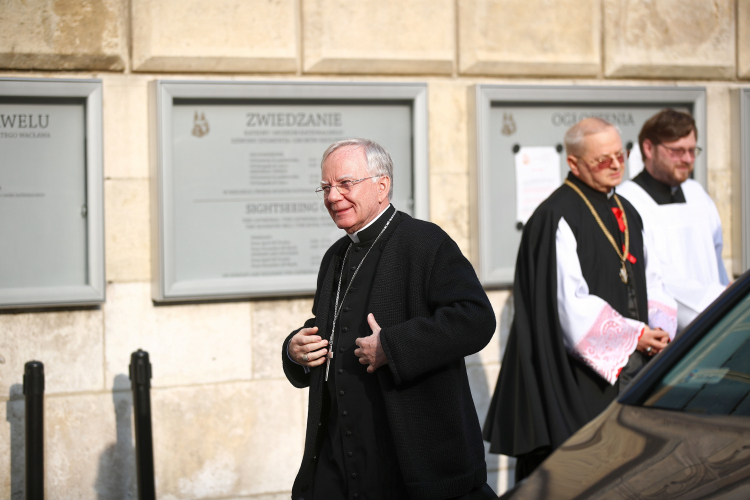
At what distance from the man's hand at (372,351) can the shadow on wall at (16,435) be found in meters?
2.84

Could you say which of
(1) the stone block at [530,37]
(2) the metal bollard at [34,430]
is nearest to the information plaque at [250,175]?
(1) the stone block at [530,37]

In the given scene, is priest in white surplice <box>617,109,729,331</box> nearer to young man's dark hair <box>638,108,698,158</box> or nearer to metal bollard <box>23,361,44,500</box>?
young man's dark hair <box>638,108,698,158</box>

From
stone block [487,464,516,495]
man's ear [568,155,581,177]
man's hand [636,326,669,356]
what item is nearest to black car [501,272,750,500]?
man's hand [636,326,669,356]

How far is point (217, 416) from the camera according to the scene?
484 centimetres

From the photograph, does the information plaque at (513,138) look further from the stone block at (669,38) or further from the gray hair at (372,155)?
the gray hair at (372,155)

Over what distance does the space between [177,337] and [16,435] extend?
101cm

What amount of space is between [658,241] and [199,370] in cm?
266

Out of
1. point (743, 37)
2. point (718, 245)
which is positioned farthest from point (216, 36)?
point (743, 37)

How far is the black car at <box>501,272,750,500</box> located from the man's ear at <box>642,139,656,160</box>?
2087 mm

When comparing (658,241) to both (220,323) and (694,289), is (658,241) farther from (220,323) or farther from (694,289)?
(220,323)

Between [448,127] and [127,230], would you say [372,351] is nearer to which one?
[127,230]

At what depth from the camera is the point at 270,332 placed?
4.93 meters

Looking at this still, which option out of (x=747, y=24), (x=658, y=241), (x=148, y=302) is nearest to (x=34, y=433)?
(x=148, y=302)

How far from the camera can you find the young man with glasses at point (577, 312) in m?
3.53
